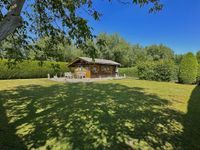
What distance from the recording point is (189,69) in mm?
22750

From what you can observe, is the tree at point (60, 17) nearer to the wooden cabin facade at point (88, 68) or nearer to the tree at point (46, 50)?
the tree at point (46, 50)

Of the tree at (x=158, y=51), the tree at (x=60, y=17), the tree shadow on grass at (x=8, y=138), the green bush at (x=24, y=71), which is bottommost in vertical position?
the tree shadow on grass at (x=8, y=138)

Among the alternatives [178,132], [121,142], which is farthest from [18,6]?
[178,132]

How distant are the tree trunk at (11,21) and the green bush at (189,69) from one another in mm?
22969

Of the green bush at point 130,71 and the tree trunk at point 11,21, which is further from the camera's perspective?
the green bush at point 130,71

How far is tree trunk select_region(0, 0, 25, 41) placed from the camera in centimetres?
275

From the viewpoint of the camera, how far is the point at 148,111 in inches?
331

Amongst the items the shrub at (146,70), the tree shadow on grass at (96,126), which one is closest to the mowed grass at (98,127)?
the tree shadow on grass at (96,126)

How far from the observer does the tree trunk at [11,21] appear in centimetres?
275

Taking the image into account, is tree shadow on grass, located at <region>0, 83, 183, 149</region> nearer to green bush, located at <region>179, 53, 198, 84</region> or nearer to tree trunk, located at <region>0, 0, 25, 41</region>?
tree trunk, located at <region>0, 0, 25, 41</region>

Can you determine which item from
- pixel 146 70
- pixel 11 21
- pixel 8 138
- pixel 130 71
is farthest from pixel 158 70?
pixel 11 21

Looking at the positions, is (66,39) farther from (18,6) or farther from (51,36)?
(18,6)

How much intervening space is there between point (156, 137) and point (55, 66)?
11.2ft

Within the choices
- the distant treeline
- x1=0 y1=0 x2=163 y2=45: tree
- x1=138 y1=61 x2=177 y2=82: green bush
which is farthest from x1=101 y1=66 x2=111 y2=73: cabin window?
x1=0 y1=0 x2=163 y2=45: tree
